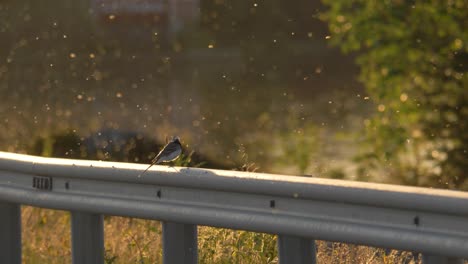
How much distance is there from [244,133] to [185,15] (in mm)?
54765

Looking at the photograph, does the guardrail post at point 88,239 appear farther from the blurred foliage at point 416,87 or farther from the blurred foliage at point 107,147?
the blurred foliage at point 107,147

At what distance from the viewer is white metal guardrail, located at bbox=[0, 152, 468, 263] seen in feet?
19.1

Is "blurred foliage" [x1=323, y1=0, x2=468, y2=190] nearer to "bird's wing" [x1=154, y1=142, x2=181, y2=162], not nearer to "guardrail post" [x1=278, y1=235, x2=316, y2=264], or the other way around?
"bird's wing" [x1=154, y1=142, x2=181, y2=162]

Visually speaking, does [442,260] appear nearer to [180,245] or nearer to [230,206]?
[230,206]

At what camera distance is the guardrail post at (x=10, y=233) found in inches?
322

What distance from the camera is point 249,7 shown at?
8788cm

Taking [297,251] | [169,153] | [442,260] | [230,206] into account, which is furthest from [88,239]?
[442,260]

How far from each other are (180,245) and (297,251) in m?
0.82

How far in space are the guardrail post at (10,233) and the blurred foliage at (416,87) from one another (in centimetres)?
638

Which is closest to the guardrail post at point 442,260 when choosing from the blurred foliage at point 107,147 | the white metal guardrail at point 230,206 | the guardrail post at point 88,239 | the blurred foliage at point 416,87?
the white metal guardrail at point 230,206

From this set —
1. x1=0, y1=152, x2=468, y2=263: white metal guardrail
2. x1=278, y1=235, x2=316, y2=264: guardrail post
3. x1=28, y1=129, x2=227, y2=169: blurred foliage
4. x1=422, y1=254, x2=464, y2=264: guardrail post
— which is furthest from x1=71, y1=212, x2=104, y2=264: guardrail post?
x1=28, y1=129, x2=227, y2=169: blurred foliage

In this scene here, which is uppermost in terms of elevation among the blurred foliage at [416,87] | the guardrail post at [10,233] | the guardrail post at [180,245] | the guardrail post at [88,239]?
the blurred foliage at [416,87]

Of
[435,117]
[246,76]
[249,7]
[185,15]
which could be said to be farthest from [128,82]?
[435,117]

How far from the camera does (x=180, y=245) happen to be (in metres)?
7.09
